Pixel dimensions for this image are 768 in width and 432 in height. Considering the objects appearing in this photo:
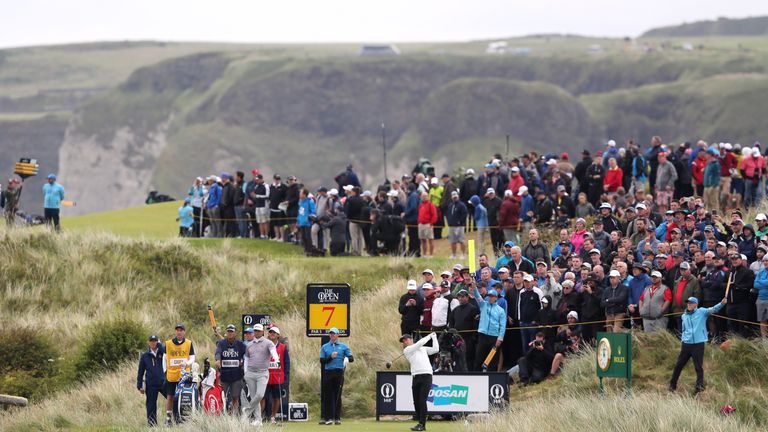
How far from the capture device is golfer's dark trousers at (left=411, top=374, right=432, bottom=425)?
77.2 feet

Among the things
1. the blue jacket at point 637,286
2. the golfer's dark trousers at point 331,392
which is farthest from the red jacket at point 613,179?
the golfer's dark trousers at point 331,392

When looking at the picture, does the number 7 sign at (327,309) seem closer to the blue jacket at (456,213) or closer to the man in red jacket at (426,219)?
the blue jacket at (456,213)

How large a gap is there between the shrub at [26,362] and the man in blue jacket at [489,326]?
11.4m

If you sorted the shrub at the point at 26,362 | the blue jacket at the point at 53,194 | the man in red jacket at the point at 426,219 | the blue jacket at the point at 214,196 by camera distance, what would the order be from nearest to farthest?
the shrub at the point at 26,362
the man in red jacket at the point at 426,219
the blue jacket at the point at 53,194
the blue jacket at the point at 214,196

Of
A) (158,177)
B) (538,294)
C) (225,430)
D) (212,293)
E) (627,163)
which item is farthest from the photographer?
(158,177)

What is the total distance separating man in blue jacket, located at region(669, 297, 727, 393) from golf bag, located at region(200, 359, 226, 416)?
7.63 metres

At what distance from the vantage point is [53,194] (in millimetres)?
41844

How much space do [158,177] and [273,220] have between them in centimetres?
15183

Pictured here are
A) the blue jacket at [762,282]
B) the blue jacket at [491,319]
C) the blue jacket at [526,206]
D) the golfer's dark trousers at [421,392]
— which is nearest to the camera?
the golfer's dark trousers at [421,392]

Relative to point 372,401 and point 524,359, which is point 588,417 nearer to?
point 524,359

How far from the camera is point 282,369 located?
25.7 metres

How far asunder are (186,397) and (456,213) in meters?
13.9

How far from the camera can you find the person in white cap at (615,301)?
2603 cm

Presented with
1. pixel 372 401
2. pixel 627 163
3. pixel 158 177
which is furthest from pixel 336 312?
pixel 158 177
